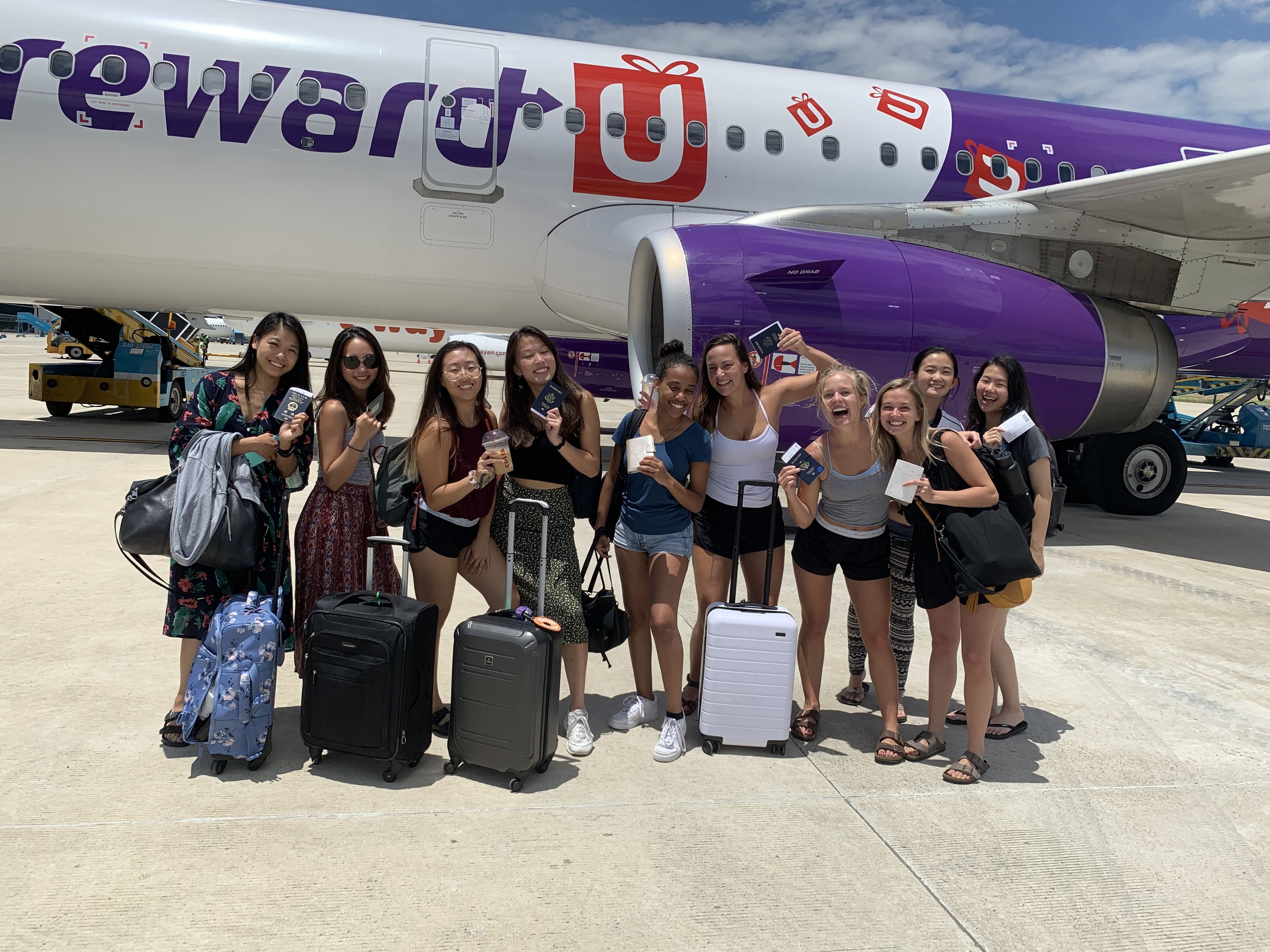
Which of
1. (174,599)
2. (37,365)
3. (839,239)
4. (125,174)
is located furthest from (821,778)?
(37,365)

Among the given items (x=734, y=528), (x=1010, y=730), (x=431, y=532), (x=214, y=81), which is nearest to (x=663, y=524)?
(x=734, y=528)

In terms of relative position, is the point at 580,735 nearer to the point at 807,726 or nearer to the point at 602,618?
the point at 602,618

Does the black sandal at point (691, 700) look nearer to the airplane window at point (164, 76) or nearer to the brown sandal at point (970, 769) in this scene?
the brown sandal at point (970, 769)

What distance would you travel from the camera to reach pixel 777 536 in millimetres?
3604

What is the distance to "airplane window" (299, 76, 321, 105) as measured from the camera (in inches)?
291

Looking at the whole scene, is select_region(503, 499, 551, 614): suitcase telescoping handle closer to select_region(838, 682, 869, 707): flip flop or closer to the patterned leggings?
the patterned leggings

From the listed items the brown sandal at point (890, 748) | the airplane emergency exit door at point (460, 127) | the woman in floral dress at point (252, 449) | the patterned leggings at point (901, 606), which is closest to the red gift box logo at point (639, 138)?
the airplane emergency exit door at point (460, 127)

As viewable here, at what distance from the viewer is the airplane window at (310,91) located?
740cm

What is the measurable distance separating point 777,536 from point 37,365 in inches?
496

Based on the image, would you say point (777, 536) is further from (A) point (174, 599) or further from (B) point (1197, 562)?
(B) point (1197, 562)

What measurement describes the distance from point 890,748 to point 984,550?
0.87m

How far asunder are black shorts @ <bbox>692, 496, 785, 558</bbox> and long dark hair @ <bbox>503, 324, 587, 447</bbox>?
674mm

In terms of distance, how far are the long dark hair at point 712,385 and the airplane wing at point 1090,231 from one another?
176 inches

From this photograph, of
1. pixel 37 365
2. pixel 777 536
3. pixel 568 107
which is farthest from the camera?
pixel 37 365
